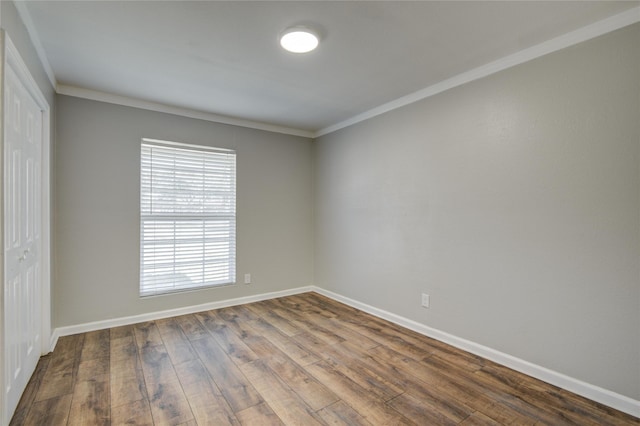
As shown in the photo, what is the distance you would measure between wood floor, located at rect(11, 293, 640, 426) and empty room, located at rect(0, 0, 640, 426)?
2 cm

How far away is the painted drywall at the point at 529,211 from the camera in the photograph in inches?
75.7

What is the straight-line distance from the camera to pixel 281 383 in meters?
2.22

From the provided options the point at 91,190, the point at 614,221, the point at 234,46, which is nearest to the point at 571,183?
the point at 614,221

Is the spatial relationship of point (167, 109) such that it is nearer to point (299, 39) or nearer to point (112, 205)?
point (112, 205)

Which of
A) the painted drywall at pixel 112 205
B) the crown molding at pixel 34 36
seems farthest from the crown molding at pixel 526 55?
the crown molding at pixel 34 36

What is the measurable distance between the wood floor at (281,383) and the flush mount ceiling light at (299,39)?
2.40m

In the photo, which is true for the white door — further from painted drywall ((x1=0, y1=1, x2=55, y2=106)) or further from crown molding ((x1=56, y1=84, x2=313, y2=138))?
crown molding ((x1=56, y1=84, x2=313, y2=138))

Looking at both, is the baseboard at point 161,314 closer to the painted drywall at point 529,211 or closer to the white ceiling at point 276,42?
the painted drywall at point 529,211

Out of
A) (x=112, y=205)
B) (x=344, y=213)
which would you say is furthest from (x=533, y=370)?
(x=112, y=205)

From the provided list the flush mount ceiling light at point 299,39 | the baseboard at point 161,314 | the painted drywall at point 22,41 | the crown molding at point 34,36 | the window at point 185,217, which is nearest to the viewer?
the painted drywall at point 22,41

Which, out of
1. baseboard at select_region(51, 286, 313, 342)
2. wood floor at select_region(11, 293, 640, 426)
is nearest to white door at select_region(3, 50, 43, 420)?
wood floor at select_region(11, 293, 640, 426)

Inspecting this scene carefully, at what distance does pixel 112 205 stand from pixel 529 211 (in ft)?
12.8

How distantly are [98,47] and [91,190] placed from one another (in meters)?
1.50

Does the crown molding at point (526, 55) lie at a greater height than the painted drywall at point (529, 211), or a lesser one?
greater
